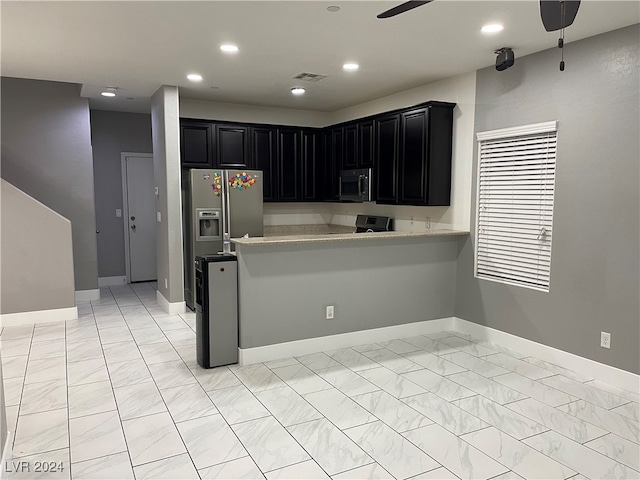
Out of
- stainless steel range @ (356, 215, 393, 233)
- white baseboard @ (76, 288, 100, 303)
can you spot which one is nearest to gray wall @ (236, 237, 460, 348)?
stainless steel range @ (356, 215, 393, 233)

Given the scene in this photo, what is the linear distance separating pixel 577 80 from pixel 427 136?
4.68 feet

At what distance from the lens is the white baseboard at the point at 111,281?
23.4ft

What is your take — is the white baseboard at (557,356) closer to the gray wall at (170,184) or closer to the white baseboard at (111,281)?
the gray wall at (170,184)

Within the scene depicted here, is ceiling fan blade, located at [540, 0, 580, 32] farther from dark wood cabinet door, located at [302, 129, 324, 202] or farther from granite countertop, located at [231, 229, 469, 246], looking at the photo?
dark wood cabinet door, located at [302, 129, 324, 202]

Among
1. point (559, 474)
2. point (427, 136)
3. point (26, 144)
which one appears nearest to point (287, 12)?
point (427, 136)

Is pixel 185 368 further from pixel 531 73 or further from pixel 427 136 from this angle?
pixel 531 73

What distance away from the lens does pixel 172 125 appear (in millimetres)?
5262

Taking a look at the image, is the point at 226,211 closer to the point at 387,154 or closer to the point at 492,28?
the point at 387,154

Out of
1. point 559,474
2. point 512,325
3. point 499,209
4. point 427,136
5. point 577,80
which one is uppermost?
point 577,80

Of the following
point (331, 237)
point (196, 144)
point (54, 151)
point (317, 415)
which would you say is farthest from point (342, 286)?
point (54, 151)

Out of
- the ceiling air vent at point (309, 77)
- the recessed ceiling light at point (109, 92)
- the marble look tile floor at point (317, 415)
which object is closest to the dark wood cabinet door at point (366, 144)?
the ceiling air vent at point (309, 77)

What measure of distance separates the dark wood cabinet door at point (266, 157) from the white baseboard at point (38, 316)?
277 cm

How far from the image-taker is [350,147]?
5918 millimetres

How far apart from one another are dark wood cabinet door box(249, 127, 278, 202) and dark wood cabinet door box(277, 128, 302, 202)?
0.09 metres
